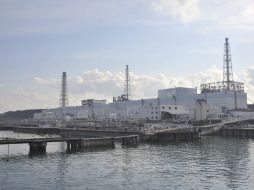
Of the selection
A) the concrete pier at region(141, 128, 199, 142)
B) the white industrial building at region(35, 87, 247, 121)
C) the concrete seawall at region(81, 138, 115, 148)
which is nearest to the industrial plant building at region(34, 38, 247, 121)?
the white industrial building at region(35, 87, 247, 121)

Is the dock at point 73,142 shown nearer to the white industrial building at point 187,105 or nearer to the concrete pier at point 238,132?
the concrete pier at point 238,132

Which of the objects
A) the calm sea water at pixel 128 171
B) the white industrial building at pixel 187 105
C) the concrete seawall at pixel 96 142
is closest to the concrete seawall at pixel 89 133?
the concrete seawall at pixel 96 142

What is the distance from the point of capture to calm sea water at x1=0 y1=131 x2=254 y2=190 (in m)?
35.4

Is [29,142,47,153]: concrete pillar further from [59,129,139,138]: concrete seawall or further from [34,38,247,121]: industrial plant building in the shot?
[34,38,247,121]: industrial plant building

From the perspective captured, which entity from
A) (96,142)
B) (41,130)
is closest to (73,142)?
(96,142)

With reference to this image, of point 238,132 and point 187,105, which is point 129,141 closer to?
point 238,132

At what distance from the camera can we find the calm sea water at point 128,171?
116 feet

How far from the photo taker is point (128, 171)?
4275 cm

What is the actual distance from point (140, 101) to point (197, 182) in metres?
146

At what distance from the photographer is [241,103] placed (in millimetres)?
159625

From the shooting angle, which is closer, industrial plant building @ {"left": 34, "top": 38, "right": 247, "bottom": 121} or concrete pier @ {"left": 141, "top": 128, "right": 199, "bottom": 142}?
concrete pier @ {"left": 141, "top": 128, "right": 199, "bottom": 142}

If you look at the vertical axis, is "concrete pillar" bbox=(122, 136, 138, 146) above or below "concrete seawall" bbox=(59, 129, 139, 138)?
below

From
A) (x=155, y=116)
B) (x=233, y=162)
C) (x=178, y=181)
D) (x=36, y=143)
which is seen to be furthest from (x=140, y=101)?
(x=178, y=181)

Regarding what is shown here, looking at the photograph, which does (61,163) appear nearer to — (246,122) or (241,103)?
(246,122)
